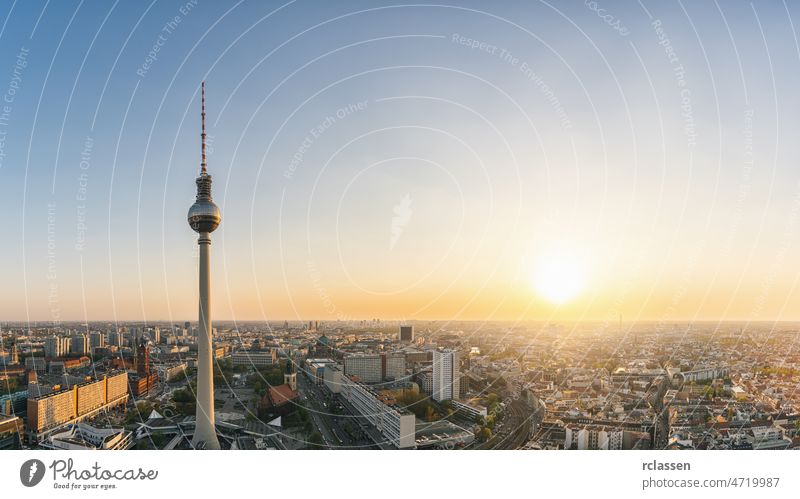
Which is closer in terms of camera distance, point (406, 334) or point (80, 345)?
point (406, 334)

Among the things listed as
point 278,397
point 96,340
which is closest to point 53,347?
point 96,340

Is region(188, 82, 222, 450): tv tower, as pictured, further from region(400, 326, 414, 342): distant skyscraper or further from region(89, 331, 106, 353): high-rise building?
region(89, 331, 106, 353): high-rise building

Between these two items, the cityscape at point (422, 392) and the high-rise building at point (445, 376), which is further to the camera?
the high-rise building at point (445, 376)

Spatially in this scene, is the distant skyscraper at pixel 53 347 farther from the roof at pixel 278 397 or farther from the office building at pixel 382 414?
the office building at pixel 382 414

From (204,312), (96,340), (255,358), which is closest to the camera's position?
(204,312)

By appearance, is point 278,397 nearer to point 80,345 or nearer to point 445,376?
point 445,376

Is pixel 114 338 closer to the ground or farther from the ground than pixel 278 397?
farther from the ground

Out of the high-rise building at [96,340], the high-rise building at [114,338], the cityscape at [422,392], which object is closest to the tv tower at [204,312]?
the cityscape at [422,392]

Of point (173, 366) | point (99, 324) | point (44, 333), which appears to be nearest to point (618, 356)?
point (173, 366)
